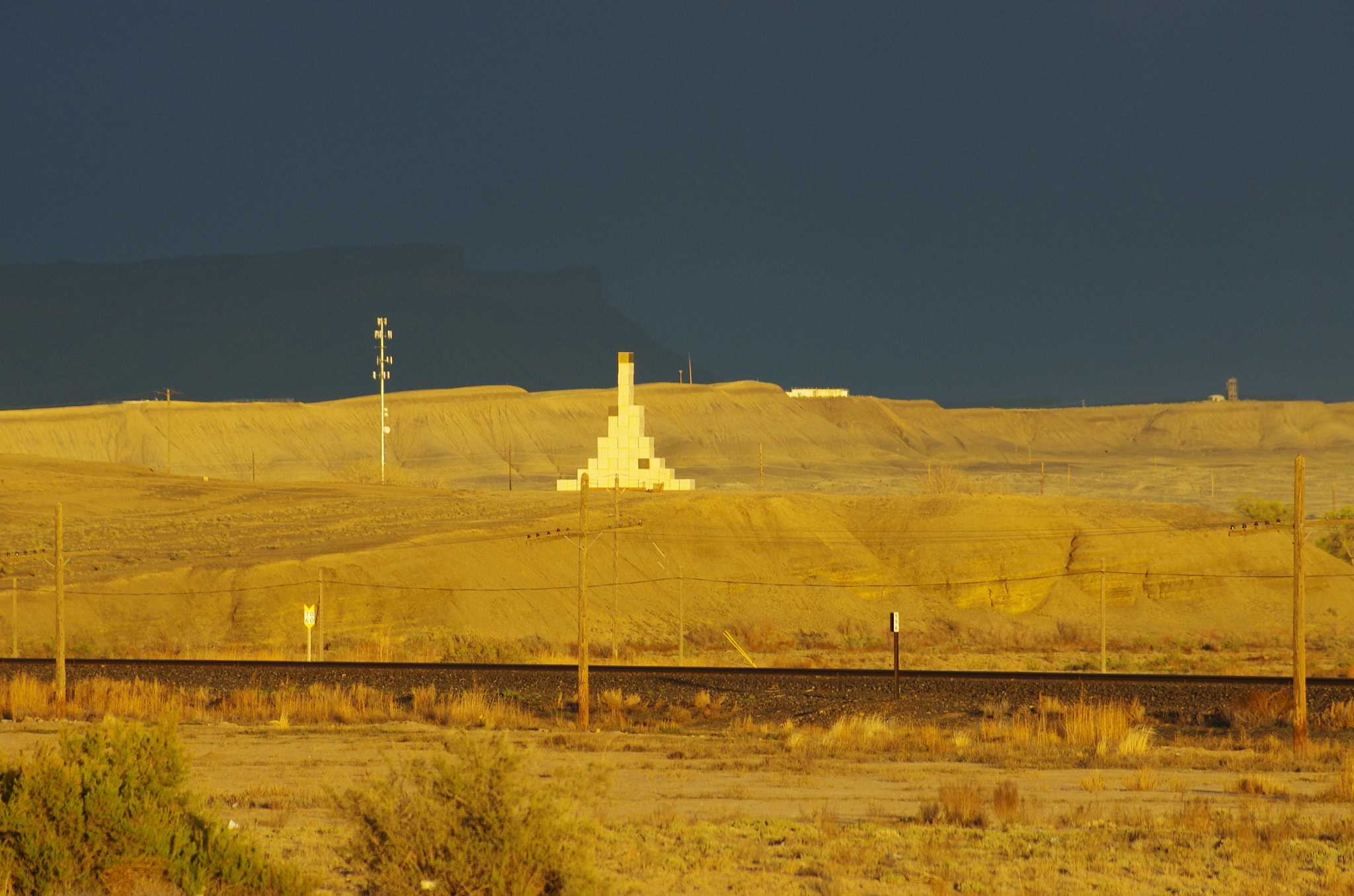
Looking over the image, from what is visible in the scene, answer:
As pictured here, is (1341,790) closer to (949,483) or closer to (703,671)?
(703,671)

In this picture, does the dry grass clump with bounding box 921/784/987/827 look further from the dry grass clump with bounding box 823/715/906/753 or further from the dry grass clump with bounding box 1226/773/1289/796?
the dry grass clump with bounding box 823/715/906/753

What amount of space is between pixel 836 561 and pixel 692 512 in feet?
22.8

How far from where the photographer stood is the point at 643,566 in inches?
2229

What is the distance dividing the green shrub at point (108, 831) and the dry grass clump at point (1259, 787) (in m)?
12.2

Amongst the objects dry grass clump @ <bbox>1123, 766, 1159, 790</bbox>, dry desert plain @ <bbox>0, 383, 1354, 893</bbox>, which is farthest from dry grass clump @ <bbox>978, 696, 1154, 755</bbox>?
dry grass clump @ <bbox>1123, 766, 1159, 790</bbox>

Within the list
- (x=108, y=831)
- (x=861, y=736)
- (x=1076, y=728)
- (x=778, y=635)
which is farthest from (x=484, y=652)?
(x=108, y=831)

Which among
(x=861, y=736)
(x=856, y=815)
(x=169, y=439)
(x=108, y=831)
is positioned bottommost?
(x=861, y=736)

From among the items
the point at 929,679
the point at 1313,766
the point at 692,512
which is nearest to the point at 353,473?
the point at 692,512

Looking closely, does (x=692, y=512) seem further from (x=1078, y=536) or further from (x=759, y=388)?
(x=759, y=388)

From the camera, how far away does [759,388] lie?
189125 mm

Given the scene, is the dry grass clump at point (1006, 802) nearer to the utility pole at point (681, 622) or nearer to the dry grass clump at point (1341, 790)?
the dry grass clump at point (1341, 790)

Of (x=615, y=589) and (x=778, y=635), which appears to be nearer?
(x=615, y=589)

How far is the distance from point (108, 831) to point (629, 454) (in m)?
63.1

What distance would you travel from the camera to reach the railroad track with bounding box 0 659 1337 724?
1021 inches
